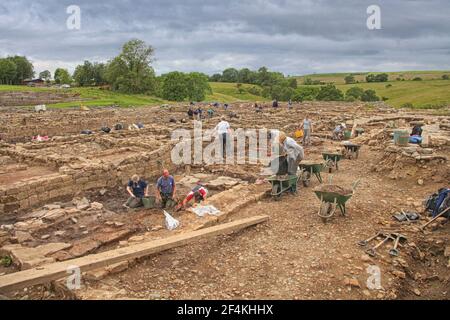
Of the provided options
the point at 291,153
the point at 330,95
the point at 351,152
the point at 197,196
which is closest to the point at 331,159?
the point at 351,152

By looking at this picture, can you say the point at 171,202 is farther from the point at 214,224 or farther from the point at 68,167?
the point at 68,167

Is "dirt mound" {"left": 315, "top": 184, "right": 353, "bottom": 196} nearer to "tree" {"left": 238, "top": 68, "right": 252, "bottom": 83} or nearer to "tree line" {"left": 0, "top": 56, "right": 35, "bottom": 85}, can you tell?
"tree line" {"left": 0, "top": 56, "right": 35, "bottom": 85}

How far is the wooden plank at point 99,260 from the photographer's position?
516cm

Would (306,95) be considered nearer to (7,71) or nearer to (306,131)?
(306,131)

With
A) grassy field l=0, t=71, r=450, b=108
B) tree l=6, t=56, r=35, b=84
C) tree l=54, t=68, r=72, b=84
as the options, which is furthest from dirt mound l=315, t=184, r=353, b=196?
tree l=54, t=68, r=72, b=84

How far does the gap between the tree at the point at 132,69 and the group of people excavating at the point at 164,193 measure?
4954cm

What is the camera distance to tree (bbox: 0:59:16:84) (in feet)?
210

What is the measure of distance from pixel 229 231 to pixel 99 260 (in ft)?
8.16

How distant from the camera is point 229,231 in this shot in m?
7.21

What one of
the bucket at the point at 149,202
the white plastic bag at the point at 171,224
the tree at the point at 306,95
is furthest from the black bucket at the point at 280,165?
the tree at the point at 306,95

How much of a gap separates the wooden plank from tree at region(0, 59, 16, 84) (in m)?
69.7

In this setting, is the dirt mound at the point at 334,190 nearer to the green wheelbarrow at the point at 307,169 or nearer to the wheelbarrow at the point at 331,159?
the green wheelbarrow at the point at 307,169

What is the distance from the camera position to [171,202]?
385 inches

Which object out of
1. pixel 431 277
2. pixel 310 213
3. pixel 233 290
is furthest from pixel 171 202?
pixel 431 277
